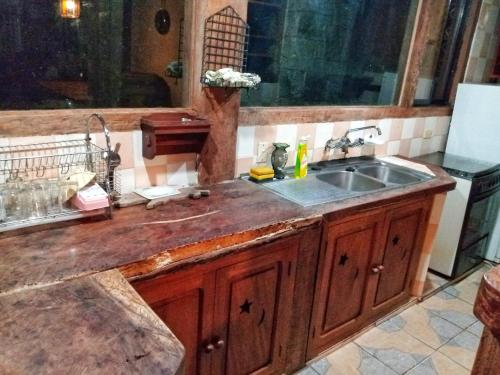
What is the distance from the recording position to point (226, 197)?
5.72 ft

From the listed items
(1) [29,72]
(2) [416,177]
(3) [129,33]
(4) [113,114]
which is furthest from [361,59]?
(1) [29,72]

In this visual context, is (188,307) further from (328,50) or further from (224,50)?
(328,50)

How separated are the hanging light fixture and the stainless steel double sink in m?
1.08

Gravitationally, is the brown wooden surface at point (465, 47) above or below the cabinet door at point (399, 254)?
above

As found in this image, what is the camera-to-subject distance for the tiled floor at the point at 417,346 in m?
1.98

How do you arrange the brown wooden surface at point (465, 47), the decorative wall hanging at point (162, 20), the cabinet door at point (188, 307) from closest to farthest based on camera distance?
the cabinet door at point (188, 307) < the decorative wall hanging at point (162, 20) < the brown wooden surface at point (465, 47)

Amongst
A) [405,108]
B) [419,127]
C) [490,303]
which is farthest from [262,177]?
[419,127]

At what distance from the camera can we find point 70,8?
1.48 meters

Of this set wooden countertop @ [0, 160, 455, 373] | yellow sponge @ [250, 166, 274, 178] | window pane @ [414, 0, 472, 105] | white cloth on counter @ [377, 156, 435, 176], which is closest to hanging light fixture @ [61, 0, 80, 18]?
wooden countertop @ [0, 160, 455, 373]

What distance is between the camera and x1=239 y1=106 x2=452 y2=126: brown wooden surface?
2.02 meters

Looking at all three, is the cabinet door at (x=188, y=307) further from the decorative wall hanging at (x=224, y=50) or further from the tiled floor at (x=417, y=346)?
the decorative wall hanging at (x=224, y=50)

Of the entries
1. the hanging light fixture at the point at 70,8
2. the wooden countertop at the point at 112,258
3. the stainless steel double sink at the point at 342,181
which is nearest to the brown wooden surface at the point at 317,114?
the stainless steel double sink at the point at 342,181

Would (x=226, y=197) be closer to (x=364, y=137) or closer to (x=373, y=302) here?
(x=373, y=302)

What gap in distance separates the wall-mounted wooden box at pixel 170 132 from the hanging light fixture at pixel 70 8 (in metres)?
0.46
